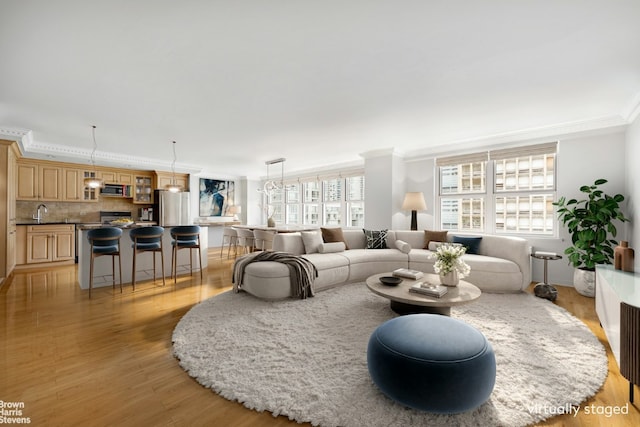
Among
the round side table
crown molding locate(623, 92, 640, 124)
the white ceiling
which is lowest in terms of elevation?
the round side table

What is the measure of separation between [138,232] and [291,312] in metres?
2.99

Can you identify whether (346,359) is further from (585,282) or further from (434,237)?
(585,282)

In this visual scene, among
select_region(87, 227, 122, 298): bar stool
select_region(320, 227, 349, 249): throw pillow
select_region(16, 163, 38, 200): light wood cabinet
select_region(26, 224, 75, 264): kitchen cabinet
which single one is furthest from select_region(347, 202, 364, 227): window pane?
select_region(16, 163, 38, 200): light wood cabinet

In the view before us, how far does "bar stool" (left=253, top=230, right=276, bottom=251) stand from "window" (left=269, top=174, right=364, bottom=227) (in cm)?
232

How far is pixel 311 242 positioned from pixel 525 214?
3.93 m

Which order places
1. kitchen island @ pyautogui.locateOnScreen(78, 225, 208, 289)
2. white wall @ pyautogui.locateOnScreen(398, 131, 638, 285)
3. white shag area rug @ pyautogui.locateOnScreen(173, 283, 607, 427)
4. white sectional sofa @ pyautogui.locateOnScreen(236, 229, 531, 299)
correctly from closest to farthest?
1. white shag area rug @ pyautogui.locateOnScreen(173, 283, 607, 427)
2. white sectional sofa @ pyautogui.locateOnScreen(236, 229, 531, 299)
3. white wall @ pyautogui.locateOnScreen(398, 131, 638, 285)
4. kitchen island @ pyautogui.locateOnScreen(78, 225, 208, 289)

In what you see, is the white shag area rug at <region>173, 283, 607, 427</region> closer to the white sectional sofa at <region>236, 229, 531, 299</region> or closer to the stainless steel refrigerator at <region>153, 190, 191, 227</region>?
the white sectional sofa at <region>236, 229, 531, 299</region>

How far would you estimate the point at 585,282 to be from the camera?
402cm

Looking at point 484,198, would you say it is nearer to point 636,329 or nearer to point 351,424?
point 636,329

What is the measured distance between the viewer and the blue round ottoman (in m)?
1.56

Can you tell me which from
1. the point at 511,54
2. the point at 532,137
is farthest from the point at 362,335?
the point at 532,137

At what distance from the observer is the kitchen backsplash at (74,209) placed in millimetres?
6344

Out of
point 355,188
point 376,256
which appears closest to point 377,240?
point 376,256

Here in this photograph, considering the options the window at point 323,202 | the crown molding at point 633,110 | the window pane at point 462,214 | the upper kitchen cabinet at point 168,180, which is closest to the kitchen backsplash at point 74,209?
the upper kitchen cabinet at point 168,180
